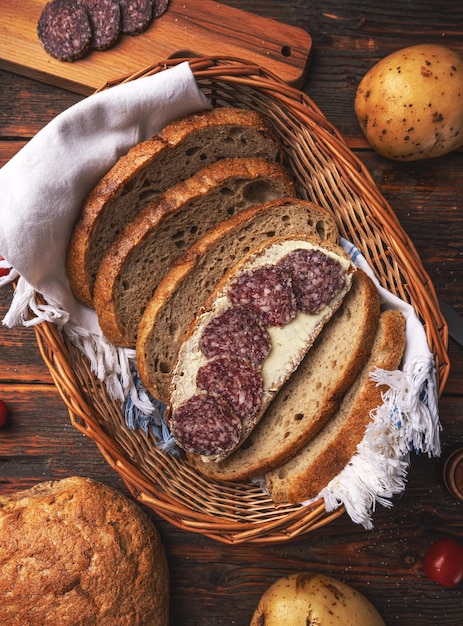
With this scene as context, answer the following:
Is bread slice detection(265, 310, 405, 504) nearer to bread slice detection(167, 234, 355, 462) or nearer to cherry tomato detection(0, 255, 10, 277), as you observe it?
bread slice detection(167, 234, 355, 462)

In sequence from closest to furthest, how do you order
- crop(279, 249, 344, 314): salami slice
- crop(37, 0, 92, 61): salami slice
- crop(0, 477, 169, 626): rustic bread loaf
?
crop(279, 249, 344, 314): salami slice → crop(0, 477, 169, 626): rustic bread loaf → crop(37, 0, 92, 61): salami slice

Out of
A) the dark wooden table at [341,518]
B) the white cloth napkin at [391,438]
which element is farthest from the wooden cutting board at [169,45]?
the white cloth napkin at [391,438]

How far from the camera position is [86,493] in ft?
8.19

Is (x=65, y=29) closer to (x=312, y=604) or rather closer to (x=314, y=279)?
(x=314, y=279)

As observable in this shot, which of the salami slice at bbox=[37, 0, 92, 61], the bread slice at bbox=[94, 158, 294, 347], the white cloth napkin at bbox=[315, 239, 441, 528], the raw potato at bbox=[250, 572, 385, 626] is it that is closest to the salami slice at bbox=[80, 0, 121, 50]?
Answer: the salami slice at bbox=[37, 0, 92, 61]

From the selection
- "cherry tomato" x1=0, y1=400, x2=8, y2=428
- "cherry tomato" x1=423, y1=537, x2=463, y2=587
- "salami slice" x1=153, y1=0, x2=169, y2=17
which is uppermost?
"salami slice" x1=153, y1=0, x2=169, y2=17

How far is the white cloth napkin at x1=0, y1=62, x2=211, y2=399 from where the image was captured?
2.15 metres

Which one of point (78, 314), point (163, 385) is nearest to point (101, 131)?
point (78, 314)

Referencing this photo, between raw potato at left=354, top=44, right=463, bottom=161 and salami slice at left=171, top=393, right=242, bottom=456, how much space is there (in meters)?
1.36

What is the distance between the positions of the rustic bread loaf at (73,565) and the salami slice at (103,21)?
1931mm

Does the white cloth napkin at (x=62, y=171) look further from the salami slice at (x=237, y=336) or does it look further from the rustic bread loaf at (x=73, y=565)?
the rustic bread loaf at (x=73, y=565)

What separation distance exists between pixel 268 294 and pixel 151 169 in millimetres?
652

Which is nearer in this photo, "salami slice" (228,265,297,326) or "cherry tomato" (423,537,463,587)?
"salami slice" (228,265,297,326)

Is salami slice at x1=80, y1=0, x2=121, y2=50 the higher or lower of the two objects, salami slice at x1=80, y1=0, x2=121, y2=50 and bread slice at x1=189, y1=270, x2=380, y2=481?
the higher
